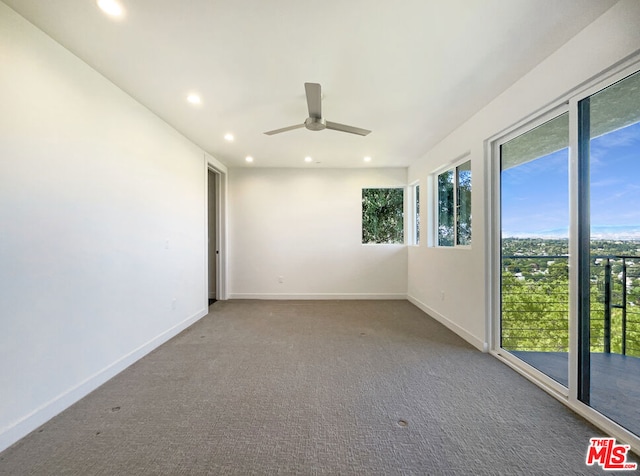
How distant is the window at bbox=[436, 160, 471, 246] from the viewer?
338cm

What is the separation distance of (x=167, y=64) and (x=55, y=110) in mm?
854

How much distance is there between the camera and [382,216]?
5.46m

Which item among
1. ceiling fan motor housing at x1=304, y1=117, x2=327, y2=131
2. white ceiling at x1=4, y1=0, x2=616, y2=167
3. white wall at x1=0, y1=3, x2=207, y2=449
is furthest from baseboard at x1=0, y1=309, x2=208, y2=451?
ceiling fan motor housing at x1=304, y1=117, x2=327, y2=131

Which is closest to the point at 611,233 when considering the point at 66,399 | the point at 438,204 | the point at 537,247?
the point at 537,247

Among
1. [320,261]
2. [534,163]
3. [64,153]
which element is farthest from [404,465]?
[320,261]

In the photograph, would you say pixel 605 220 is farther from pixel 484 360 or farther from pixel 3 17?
pixel 3 17

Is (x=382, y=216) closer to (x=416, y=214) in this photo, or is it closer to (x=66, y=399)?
(x=416, y=214)

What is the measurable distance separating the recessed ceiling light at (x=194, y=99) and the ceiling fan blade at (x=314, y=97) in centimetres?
115

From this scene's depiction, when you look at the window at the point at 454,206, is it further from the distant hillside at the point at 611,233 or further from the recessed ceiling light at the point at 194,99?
the recessed ceiling light at the point at 194,99

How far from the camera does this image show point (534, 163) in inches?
94.0

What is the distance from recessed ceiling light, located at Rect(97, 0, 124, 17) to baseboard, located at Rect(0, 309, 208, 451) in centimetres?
256

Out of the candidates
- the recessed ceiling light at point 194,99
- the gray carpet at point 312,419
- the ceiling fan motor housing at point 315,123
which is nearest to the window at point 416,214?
the gray carpet at point 312,419

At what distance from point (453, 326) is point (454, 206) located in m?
1.62

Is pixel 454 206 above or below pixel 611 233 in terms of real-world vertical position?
above
